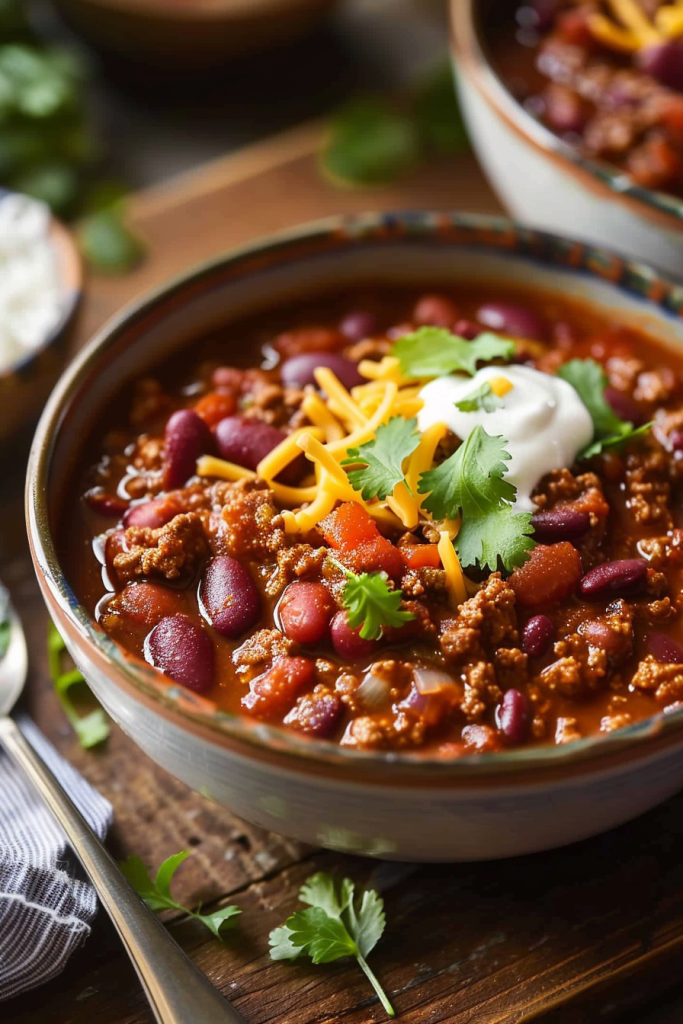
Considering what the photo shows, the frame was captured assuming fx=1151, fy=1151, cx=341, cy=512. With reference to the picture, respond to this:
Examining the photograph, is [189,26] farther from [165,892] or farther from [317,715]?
[165,892]

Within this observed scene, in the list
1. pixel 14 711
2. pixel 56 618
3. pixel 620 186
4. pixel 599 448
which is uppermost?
pixel 620 186

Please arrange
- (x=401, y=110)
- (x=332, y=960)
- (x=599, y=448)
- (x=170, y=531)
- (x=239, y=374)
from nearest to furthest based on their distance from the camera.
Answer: (x=332, y=960)
(x=170, y=531)
(x=599, y=448)
(x=239, y=374)
(x=401, y=110)

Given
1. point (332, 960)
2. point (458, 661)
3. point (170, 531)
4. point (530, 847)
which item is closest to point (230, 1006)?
point (332, 960)

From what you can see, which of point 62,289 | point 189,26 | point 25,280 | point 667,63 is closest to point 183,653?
point 62,289

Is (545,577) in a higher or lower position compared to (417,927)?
higher

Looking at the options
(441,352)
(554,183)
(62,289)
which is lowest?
(62,289)

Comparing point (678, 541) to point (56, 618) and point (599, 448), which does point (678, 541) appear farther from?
point (56, 618)

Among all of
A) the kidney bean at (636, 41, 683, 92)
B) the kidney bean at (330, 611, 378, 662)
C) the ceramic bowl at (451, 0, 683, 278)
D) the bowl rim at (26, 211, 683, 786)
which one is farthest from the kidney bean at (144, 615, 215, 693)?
the kidney bean at (636, 41, 683, 92)

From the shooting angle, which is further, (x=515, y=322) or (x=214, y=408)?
(x=515, y=322)
